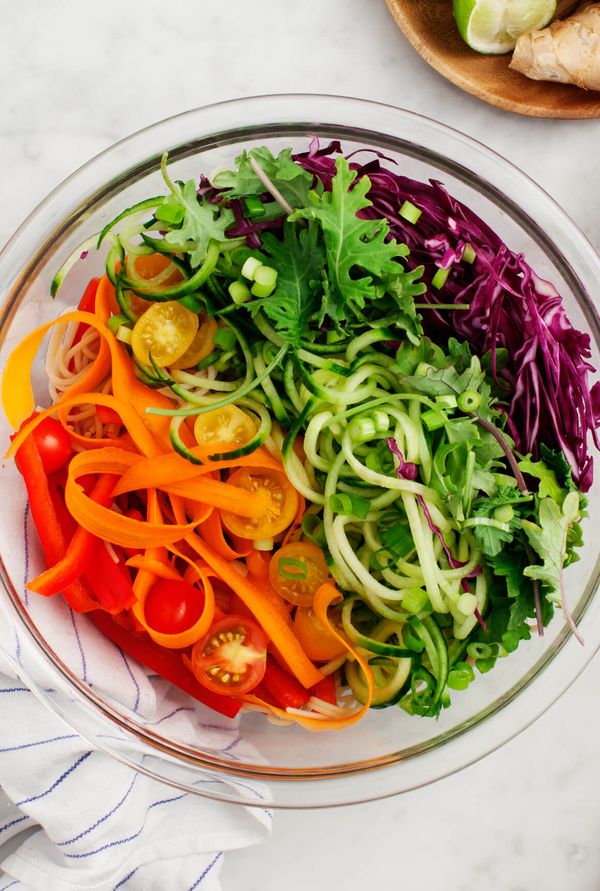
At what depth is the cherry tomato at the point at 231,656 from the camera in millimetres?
1665

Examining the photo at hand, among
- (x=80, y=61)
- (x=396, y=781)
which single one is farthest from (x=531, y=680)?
(x=80, y=61)

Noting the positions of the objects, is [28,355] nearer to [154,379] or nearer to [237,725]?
[154,379]

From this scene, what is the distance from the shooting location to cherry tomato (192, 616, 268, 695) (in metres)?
1.67

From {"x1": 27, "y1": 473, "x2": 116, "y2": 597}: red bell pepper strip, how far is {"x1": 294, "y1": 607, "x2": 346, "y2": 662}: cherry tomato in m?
0.45

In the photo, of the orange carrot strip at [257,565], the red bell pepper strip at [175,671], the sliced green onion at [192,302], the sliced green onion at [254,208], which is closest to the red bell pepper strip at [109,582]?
the red bell pepper strip at [175,671]

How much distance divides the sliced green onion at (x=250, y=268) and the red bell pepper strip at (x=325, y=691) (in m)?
0.86

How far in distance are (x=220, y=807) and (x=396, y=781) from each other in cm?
47

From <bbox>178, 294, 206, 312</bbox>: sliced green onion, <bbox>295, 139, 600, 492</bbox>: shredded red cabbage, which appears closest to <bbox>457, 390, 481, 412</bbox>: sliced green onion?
<bbox>295, 139, 600, 492</bbox>: shredded red cabbage

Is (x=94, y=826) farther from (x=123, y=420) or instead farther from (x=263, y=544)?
(x=123, y=420)

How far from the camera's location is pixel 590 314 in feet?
6.39

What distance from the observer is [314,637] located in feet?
5.58

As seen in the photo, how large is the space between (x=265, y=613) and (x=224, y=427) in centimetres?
39

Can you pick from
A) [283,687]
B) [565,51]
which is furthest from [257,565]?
[565,51]

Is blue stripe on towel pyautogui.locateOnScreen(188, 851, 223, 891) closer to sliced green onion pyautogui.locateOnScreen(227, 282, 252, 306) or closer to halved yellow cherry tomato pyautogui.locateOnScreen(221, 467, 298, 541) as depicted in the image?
halved yellow cherry tomato pyautogui.locateOnScreen(221, 467, 298, 541)
